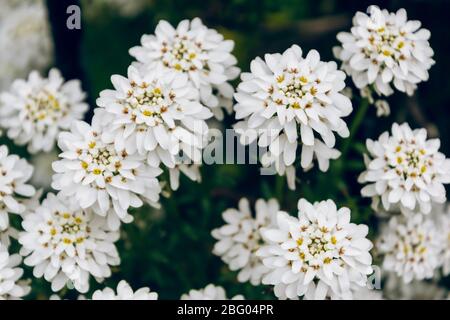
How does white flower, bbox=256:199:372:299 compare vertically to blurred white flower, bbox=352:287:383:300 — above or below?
above

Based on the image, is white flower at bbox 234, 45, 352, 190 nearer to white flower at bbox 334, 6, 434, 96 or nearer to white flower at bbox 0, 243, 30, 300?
white flower at bbox 334, 6, 434, 96

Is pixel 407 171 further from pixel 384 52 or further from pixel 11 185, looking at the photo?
pixel 11 185

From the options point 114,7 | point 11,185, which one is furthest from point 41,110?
point 114,7

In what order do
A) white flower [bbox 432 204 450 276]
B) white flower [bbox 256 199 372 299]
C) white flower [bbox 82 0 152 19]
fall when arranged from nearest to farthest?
1. white flower [bbox 256 199 372 299]
2. white flower [bbox 432 204 450 276]
3. white flower [bbox 82 0 152 19]

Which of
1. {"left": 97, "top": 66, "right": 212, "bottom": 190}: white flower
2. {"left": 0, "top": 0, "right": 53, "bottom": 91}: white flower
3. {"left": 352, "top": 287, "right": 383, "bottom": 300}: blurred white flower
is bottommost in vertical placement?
{"left": 352, "top": 287, "right": 383, "bottom": 300}: blurred white flower

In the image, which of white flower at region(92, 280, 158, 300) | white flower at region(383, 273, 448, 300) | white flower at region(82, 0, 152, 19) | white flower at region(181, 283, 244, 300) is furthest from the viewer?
white flower at region(82, 0, 152, 19)

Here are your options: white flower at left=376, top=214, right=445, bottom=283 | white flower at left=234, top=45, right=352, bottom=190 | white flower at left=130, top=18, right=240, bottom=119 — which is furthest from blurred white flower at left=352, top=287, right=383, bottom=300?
white flower at left=130, top=18, right=240, bottom=119

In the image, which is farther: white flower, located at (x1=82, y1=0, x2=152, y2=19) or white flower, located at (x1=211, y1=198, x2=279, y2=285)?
white flower, located at (x1=82, y1=0, x2=152, y2=19)

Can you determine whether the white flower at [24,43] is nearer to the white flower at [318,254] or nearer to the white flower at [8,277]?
the white flower at [8,277]
